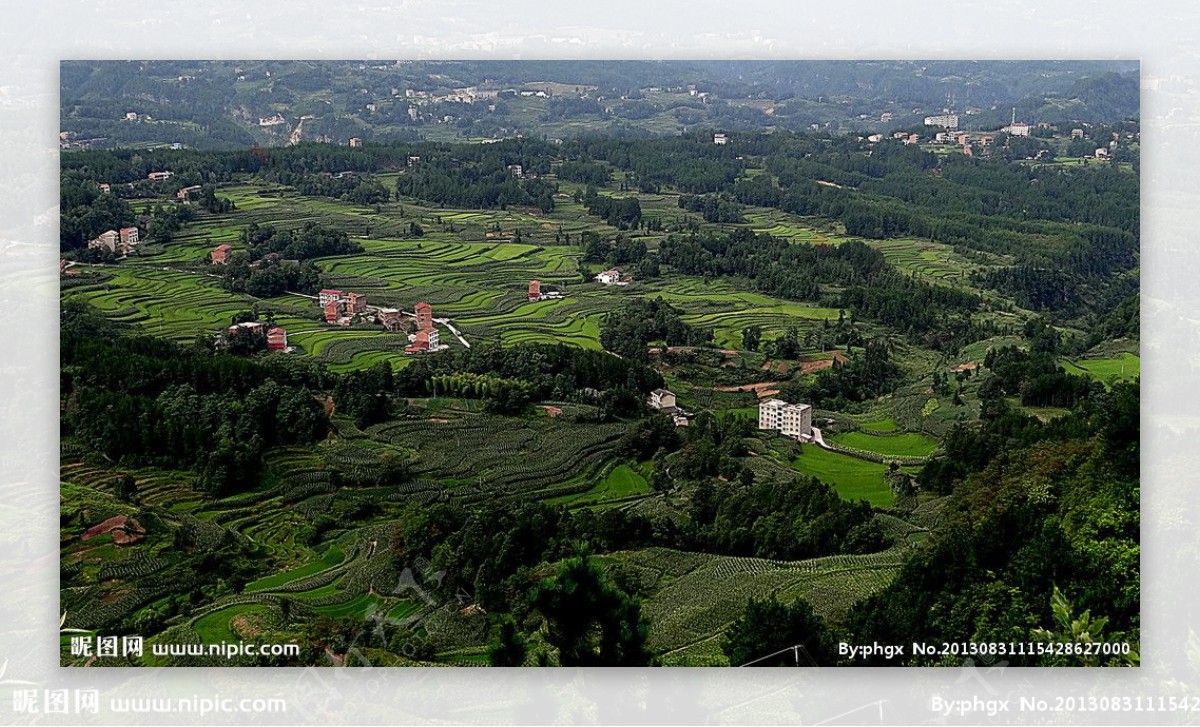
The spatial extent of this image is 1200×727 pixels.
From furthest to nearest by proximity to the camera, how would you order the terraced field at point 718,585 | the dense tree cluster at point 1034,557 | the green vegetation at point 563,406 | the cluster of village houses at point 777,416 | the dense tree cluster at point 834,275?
the dense tree cluster at point 834,275 → the cluster of village houses at point 777,416 → the terraced field at point 718,585 → the green vegetation at point 563,406 → the dense tree cluster at point 1034,557

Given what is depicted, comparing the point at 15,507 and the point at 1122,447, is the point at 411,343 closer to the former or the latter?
the point at 15,507

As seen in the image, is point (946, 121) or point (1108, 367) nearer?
point (1108, 367)

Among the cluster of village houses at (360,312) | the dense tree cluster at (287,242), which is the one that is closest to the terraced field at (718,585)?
the cluster of village houses at (360,312)

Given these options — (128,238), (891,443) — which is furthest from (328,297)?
(891,443)

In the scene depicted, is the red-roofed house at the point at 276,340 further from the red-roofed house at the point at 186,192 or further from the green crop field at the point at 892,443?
the green crop field at the point at 892,443

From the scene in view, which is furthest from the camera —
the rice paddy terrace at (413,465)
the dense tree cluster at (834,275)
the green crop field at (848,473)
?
the dense tree cluster at (834,275)

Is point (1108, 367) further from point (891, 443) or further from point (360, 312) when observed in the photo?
point (360, 312)

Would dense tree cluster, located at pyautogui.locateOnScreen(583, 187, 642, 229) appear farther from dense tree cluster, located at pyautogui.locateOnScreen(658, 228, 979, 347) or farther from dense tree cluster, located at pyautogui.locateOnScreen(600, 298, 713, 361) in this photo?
dense tree cluster, located at pyautogui.locateOnScreen(600, 298, 713, 361)

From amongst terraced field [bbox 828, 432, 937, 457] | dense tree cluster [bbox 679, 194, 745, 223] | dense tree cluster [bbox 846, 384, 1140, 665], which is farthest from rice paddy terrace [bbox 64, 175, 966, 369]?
dense tree cluster [bbox 846, 384, 1140, 665]
